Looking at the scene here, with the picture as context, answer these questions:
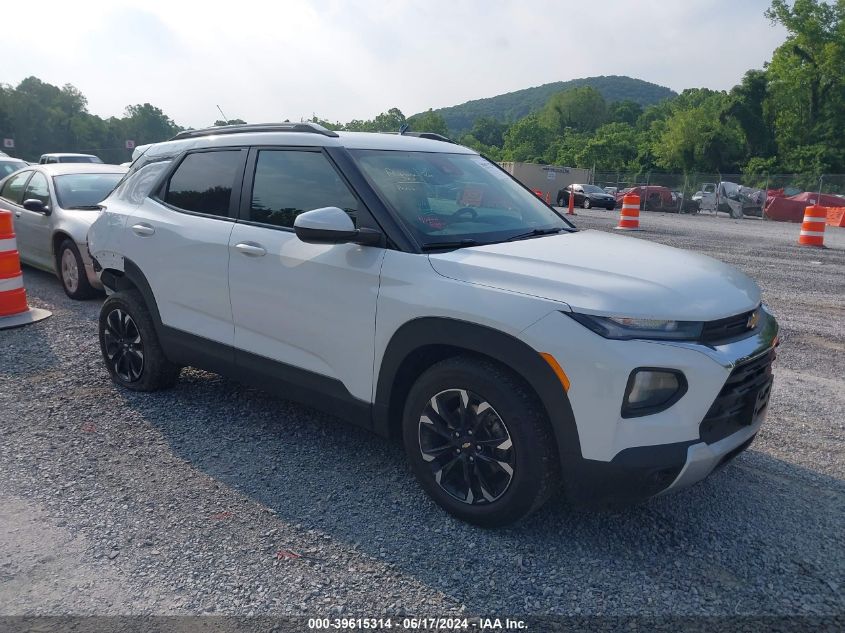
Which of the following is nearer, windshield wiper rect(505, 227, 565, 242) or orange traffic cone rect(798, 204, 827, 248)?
windshield wiper rect(505, 227, 565, 242)

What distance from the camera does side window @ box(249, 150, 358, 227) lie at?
375cm

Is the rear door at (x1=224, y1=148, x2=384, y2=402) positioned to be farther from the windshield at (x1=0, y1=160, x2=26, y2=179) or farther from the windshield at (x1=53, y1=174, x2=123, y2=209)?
the windshield at (x1=0, y1=160, x2=26, y2=179)

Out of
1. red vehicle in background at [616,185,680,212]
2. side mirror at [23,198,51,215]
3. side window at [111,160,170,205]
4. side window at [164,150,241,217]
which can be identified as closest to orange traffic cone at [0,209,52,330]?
side mirror at [23,198,51,215]

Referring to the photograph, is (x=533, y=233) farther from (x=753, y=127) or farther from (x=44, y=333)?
(x=753, y=127)

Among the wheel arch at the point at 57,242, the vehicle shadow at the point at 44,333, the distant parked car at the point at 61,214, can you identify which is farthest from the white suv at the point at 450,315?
the wheel arch at the point at 57,242

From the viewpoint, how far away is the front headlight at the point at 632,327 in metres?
2.76

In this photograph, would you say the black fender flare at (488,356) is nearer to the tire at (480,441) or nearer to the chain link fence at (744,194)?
the tire at (480,441)

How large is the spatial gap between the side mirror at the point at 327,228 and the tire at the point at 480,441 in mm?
772

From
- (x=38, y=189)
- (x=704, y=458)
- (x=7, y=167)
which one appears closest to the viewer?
(x=704, y=458)

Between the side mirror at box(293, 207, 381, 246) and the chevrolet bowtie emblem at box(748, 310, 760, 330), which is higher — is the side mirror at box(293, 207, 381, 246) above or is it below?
above

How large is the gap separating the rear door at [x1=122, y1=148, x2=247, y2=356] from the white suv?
0.05ft

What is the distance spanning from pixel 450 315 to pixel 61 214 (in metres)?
6.64

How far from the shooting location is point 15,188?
930 cm

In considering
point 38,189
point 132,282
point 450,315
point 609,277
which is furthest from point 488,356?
point 38,189
